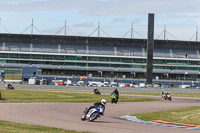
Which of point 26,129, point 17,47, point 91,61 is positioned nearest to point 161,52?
point 91,61

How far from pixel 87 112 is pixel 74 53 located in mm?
120041

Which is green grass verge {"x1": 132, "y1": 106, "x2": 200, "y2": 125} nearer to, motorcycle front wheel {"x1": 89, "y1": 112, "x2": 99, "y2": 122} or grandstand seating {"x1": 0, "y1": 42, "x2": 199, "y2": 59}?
motorcycle front wheel {"x1": 89, "y1": 112, "x2": 99, "y2": 122}

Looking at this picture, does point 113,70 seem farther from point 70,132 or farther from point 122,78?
point 70,132

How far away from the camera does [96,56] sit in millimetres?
143625

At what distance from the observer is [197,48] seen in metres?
150

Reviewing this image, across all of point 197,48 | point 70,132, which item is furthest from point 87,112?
point 197,48

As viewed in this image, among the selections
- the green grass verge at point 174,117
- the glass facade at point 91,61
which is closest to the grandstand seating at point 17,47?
the glass facade at point 91,61

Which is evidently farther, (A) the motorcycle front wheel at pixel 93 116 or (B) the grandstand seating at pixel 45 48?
(B) the grandstand seating at pixel 45 48

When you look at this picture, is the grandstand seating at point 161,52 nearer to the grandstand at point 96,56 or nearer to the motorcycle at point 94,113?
the grandstand at point 96,56

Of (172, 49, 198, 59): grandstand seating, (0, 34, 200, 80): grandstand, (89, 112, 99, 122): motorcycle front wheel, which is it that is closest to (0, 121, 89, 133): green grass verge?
(89, 112, 99, 122): motorcycle front wheel

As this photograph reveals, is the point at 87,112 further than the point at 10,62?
No

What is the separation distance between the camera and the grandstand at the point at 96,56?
469ft

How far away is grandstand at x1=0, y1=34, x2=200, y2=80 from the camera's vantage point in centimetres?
14288

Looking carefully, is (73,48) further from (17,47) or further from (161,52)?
(161,52)
